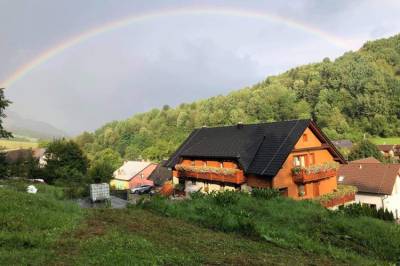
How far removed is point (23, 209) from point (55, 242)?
149 inches

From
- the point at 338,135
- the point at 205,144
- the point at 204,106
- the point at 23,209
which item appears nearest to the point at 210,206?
the point at 23,209

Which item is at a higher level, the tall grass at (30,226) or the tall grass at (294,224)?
the tall grass at (30,226)

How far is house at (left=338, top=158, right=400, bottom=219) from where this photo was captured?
38188mm

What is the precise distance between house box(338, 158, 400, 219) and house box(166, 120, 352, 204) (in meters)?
6.58

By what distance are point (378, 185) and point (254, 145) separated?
15.9 metres

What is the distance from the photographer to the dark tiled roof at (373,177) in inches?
1517

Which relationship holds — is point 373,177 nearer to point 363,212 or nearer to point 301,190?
point 301,190

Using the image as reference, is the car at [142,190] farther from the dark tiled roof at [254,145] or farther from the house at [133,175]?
the dark tiled roof at [254,145]

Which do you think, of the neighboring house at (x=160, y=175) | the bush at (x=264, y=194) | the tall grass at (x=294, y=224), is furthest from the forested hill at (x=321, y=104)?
the tall grass at (x=294, y=224)

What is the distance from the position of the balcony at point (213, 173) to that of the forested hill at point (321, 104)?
2902 inches

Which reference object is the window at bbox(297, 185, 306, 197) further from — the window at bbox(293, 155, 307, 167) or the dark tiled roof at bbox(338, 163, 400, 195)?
the dark tiled roof at bbox(338, 163, 400, 195)

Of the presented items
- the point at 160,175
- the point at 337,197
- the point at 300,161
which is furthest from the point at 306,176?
the point at 160,175

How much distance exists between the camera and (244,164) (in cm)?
3228

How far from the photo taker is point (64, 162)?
4791 centimetres
